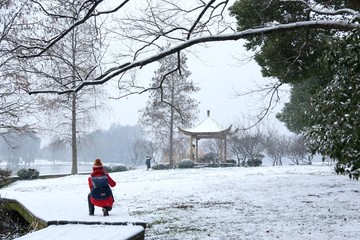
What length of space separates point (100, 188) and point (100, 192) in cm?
8

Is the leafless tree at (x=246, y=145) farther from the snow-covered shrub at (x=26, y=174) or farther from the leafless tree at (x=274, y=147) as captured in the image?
the snow-covered shrub at (x=26, y=174)

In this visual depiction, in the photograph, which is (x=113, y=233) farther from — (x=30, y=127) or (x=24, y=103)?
(x=30, y=127)

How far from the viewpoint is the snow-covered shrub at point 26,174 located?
2403 cm

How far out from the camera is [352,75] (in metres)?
5.42

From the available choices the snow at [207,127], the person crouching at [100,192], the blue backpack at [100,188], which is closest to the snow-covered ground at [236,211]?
the person crouching at [100,192]

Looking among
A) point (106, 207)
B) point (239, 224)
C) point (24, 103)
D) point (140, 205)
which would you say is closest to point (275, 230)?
point (239, 224)

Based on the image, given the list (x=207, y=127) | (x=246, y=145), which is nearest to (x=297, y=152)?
(x=246, y=145)

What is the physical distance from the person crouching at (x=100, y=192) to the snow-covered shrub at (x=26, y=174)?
62.0 ft

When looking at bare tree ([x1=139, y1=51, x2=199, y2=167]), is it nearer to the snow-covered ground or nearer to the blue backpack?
the snow-covered ground

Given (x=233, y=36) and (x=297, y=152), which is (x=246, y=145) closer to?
(x=297, y=152)

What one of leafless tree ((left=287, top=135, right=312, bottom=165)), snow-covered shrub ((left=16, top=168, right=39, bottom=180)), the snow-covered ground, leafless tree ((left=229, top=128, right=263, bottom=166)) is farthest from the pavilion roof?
the snow-covered ground

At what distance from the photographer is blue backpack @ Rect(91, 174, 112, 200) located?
704 cm

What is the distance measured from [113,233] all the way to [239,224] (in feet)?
10.6

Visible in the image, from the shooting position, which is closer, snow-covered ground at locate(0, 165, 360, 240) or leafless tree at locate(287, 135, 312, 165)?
snow-covered ground at locate(0, 165, 360, 240)
